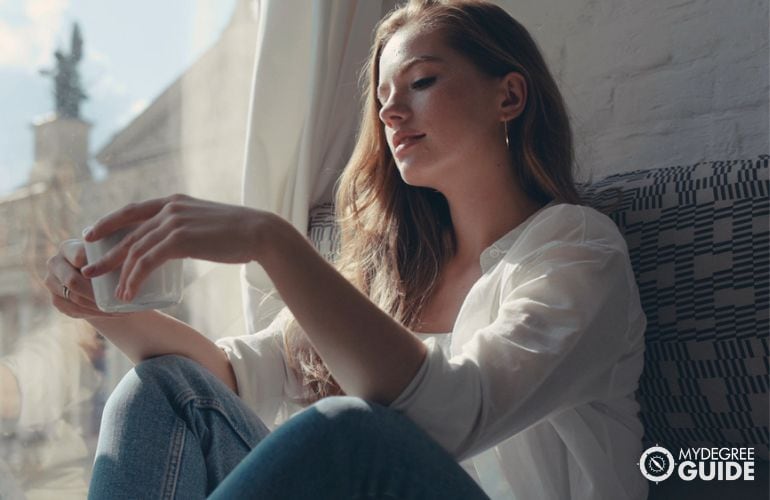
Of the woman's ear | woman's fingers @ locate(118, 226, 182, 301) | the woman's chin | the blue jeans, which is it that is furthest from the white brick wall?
woman's fingers @ locate(118, 226, 182, 301)

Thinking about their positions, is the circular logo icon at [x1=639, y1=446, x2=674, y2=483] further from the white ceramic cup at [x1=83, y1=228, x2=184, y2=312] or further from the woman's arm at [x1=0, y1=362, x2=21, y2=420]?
the woman's arm at [x1=0, y1=362, x2=21, y2=420]

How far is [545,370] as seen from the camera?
958 millimetres

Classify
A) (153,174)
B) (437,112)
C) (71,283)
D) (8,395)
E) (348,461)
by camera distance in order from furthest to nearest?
(153,174) → (8,395) → (437,112) → (71,283) → (348,461)

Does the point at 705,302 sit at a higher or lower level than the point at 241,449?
higher

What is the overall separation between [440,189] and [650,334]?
355mm

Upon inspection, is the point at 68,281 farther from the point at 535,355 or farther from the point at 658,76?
the point at 658,76

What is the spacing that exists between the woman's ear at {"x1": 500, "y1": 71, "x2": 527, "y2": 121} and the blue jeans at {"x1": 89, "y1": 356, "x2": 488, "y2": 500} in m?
0.54

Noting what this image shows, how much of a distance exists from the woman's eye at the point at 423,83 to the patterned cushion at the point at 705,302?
326 millimetres

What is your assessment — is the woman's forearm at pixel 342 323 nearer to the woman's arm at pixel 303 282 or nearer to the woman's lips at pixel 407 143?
the woman's arm at pixel 303 282

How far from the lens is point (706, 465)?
1.20 metres

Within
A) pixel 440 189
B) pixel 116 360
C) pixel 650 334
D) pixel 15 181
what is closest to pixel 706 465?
pixel 650 334

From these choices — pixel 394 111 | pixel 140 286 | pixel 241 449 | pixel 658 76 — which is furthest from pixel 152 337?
pixel 658 76

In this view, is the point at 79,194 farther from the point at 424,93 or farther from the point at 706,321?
the point at 706,321

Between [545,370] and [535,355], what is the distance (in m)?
0.02
